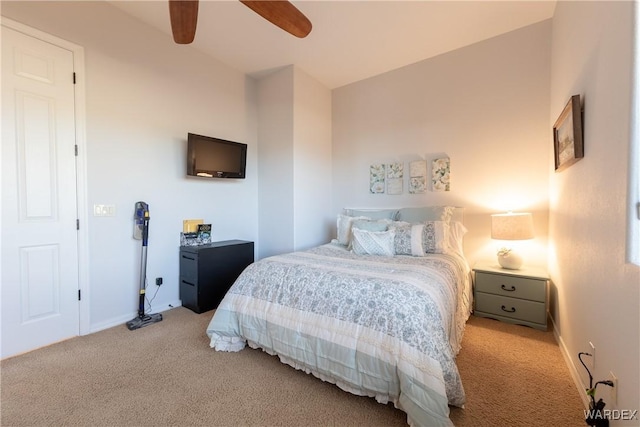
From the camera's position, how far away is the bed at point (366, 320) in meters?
1.33

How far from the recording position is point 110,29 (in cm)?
247

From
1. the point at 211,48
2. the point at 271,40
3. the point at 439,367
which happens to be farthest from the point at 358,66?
the point at 439,367

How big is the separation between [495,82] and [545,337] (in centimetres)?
255

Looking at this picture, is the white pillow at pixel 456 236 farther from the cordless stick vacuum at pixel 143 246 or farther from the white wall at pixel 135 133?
the cordless stick vacuum at pixel 143 246

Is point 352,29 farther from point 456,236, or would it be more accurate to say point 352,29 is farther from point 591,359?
point 591,359

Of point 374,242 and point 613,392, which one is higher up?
point 374,242

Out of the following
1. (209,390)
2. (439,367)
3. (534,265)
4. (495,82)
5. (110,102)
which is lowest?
(209,390)

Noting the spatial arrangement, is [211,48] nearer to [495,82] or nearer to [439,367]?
[495,82]

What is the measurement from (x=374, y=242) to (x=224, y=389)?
1678mm

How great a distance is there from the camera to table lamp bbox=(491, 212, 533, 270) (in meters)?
2.42

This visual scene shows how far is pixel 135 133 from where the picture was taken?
2648 millimetres

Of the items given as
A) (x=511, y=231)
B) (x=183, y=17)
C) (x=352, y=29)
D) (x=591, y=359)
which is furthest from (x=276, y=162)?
(x=591, y=359)

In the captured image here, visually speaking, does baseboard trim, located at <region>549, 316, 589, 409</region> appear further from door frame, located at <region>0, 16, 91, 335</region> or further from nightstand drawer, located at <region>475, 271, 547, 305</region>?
door frame, located at <region>0, 16, 91, 335</region>

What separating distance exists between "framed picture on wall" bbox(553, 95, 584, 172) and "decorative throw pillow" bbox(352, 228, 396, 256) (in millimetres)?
1409
